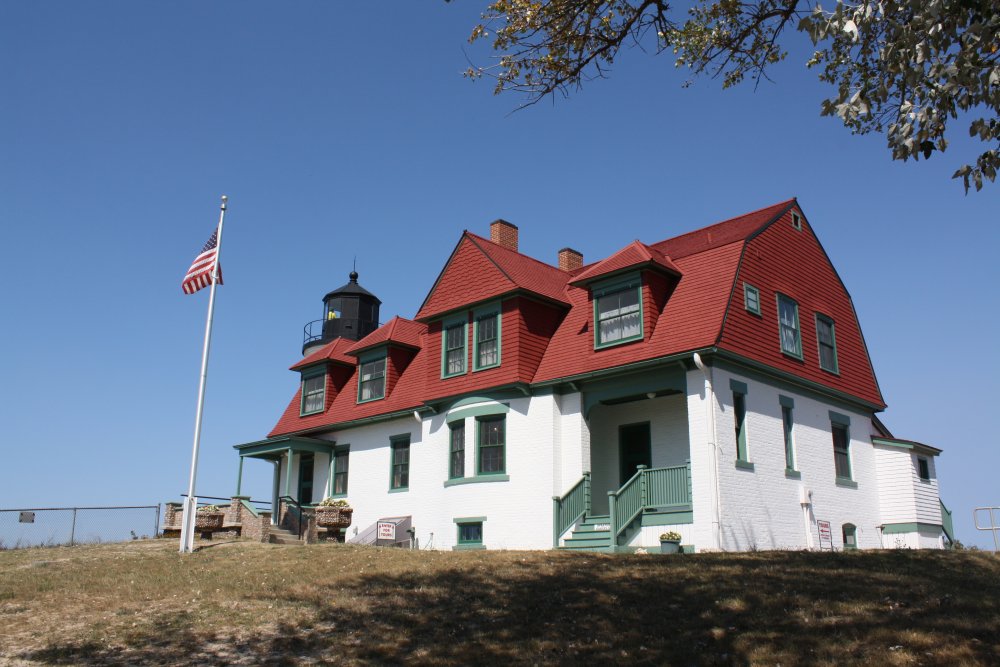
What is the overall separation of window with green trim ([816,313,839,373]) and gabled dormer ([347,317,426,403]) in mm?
12543

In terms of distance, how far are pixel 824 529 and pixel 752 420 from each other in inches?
145

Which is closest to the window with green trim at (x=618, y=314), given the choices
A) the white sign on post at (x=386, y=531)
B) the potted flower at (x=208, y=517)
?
the white sign on post at (x=386, y=531)

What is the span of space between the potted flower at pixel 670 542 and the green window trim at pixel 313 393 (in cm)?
1571

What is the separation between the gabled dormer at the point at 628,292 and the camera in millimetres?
21547

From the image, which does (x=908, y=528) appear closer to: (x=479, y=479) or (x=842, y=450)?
(x=842, y=450)

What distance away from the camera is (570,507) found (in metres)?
21.5

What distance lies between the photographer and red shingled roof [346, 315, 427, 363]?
29234mm

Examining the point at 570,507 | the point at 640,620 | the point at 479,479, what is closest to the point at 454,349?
the point at 479,479

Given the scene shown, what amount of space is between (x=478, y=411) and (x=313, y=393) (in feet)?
34.5

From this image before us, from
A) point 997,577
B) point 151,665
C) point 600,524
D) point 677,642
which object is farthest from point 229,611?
point 997,577

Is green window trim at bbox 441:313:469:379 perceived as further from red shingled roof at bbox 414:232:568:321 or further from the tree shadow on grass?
the tree shadow on grass

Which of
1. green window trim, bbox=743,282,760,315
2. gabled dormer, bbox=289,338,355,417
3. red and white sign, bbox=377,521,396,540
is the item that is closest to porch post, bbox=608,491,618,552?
green window trim, bbox=743,282,760,315

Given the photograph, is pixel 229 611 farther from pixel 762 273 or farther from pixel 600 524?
pixel 762 273

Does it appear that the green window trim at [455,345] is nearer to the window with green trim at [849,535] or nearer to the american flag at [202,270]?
the american flag at [202,270]
